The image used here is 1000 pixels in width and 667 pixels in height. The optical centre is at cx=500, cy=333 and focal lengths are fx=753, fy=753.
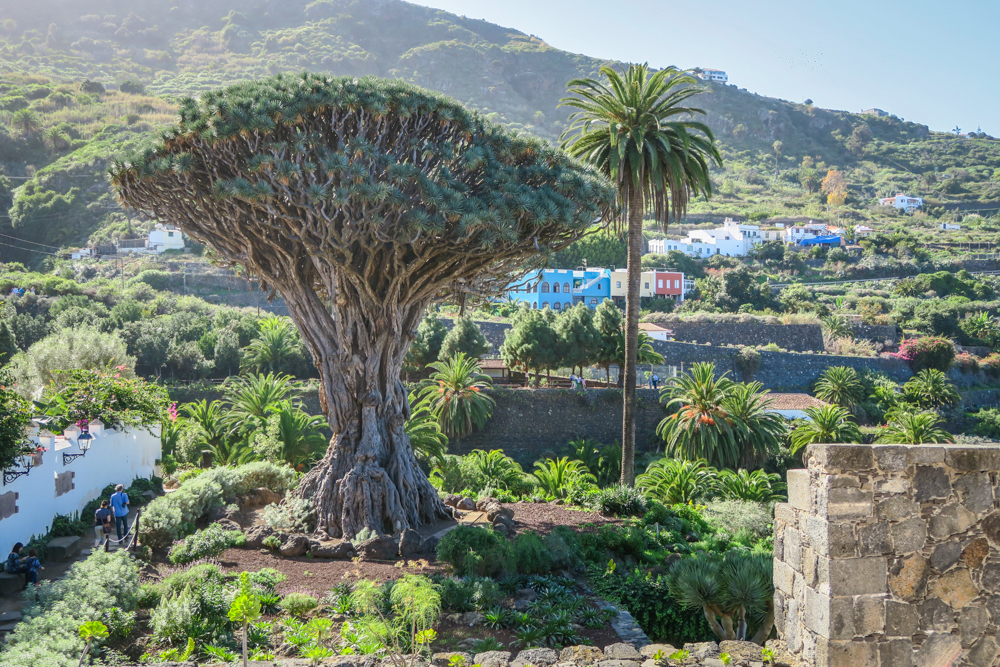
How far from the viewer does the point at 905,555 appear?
484cm

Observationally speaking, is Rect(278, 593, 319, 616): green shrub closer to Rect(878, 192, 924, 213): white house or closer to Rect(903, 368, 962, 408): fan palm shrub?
Rect(903, 368, 962, 408): fan palm shrub

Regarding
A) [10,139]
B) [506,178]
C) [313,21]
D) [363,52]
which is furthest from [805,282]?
[313,21]

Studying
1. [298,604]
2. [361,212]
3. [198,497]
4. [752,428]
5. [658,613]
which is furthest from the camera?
[752,428]

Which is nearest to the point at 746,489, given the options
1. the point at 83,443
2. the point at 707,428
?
the point at 707,428

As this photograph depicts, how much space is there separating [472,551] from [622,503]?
4898mm

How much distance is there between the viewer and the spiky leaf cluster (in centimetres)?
1221

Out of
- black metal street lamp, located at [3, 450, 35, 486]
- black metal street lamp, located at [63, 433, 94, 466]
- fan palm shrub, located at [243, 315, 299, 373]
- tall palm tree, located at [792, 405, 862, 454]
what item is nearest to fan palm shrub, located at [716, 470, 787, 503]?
tall palm tree, located at [792, 405, 862, 454]

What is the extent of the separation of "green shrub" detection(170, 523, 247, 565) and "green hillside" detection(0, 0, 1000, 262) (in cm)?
6002

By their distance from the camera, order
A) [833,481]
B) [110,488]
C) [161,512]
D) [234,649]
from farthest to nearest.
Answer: [110,488], [161,512], [234,649], [833,481]

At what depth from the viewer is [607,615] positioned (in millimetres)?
9266

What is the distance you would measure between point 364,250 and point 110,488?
6764 millimetres

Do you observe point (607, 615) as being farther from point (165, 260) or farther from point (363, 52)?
point (363, 52)

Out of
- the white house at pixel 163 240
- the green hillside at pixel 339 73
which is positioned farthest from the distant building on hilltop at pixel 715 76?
the white house at pixel 163 240

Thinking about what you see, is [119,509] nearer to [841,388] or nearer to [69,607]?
A: [69,607]
